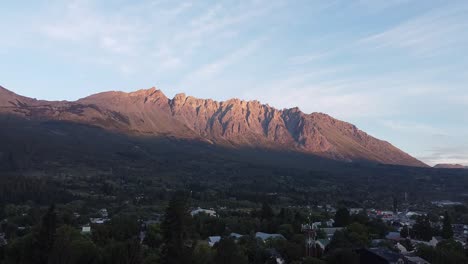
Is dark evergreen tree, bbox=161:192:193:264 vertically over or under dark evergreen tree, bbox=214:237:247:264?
over

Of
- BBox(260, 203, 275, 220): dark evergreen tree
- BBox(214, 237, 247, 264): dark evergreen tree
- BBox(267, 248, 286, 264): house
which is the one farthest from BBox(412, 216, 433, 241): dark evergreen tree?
BBox(214, 237, 247, 264): dark evergreen tree

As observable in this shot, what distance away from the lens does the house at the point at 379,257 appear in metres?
56.9

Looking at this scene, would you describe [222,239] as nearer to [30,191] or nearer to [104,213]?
[104,213]

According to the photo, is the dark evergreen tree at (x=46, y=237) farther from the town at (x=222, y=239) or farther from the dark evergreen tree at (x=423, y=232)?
the dark evergreen tree at (x=423, y=232)

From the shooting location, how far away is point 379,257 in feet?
190

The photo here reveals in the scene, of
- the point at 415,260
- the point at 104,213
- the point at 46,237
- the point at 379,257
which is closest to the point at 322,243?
the point at 379,257

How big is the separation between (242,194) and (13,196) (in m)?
63.7

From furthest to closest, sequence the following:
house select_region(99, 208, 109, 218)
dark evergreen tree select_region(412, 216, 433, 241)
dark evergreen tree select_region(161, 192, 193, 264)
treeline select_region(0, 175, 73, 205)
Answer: treeline select_region(0, 175, 73, 205) < house select_region(99, 208, 109, 218) < dark evergreen tree select_region(412, 216, 433, 241) < dark evergreen tree select_region(161, 192, 193, 264)

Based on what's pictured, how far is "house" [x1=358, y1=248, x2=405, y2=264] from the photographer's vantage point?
5688 cm

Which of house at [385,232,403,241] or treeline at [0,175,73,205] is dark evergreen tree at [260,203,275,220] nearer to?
house at [385,232,403,241]

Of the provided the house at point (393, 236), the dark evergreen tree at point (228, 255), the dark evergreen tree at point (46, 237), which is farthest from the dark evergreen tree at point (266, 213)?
the dark evergreen tree at point (46, 237)

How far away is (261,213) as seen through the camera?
10181cm

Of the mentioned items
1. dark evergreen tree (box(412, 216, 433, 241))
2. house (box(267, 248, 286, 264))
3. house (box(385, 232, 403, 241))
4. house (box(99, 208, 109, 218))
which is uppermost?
dark evergreen tree (box(412, 216, 433, 241))

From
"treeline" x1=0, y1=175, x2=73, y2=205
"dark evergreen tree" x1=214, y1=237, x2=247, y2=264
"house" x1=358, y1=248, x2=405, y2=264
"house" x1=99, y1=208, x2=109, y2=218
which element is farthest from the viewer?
"treeline" x1=0, y1=175, x2=73, y2=205
